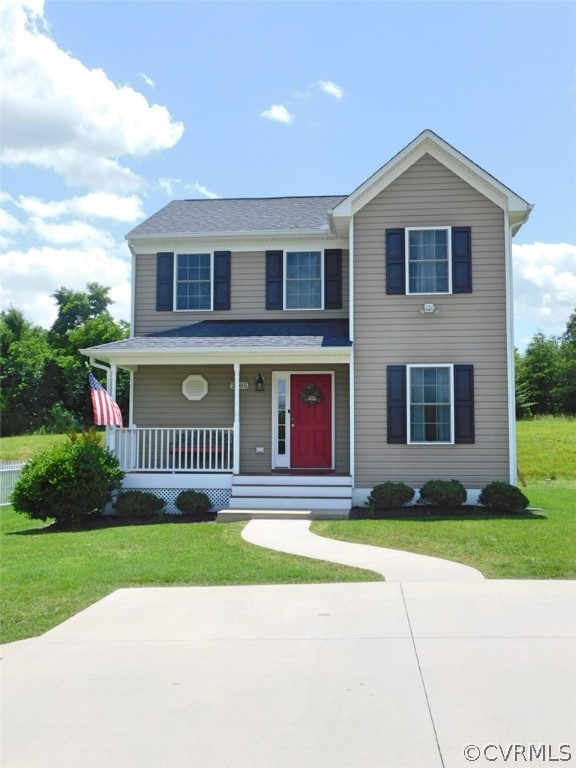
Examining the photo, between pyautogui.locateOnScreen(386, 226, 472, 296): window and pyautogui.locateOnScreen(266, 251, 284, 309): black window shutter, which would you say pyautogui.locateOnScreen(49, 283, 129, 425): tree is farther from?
pyautogui.locateOnScreen(386, 226, 472, 296): window

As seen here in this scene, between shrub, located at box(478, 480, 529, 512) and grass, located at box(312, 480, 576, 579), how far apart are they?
1.33 ft

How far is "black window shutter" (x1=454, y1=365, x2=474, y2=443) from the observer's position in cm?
1300

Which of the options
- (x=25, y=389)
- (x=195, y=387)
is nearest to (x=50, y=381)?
(x=25, y=389)

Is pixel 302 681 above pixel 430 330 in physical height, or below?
below

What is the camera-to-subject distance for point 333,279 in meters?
14.8

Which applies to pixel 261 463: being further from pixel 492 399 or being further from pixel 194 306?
pixel 492 399

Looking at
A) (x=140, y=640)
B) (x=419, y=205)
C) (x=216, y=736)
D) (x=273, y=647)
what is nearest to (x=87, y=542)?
(x=140, y=640)

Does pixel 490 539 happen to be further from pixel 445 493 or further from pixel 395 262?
pixel 395 262

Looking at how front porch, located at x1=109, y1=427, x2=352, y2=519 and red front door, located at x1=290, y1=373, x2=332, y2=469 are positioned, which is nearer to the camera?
front porch, located at x1=109, y1=427, x2=352, y2=519

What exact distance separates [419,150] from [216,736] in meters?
12.2

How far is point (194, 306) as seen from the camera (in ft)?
50.0

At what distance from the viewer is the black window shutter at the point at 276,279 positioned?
15.0 metres

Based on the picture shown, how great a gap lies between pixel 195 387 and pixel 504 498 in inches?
266

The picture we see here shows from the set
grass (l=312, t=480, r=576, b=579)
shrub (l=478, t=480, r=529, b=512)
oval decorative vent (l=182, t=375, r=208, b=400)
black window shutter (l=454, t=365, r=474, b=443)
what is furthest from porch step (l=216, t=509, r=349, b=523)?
oval decorative vent (l=182, t=375, r=208, b=400)
